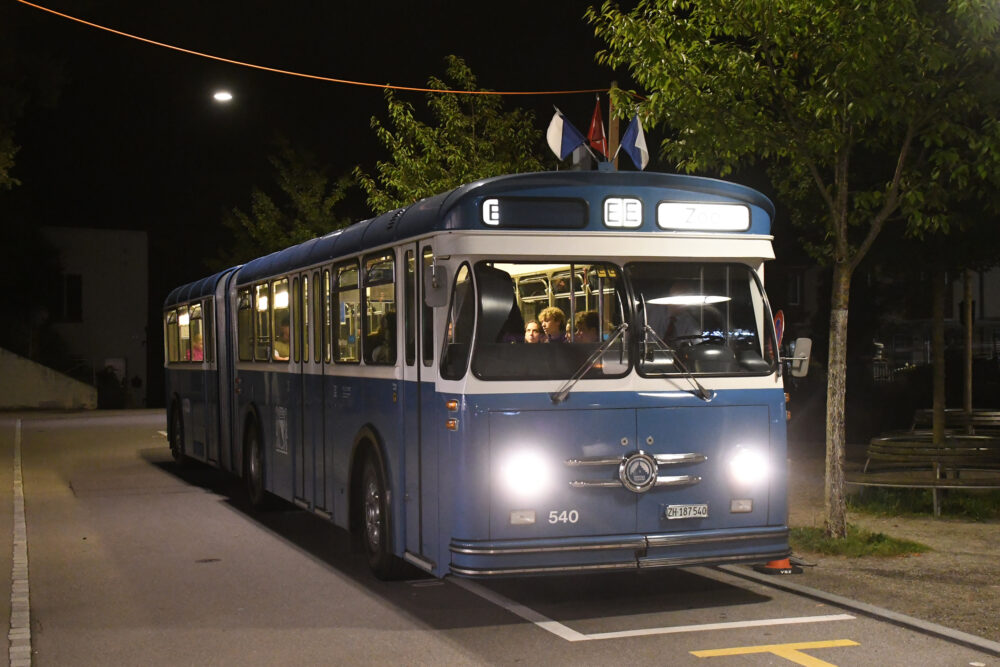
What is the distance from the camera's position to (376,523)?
10219mm

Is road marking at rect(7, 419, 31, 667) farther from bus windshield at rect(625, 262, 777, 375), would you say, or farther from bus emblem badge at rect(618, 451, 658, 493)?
bus windshield at rect(625, 262, 777, 375)

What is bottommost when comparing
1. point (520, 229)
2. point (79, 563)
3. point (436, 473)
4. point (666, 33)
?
point (79, 563)

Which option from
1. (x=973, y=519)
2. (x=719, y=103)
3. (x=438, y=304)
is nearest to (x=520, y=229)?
(x=438, y=304)

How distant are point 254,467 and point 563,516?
24.4 feet

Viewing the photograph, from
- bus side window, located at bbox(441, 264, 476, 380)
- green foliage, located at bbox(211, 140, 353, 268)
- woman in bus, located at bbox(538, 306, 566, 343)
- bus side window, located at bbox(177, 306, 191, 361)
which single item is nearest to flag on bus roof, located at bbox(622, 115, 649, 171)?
woman in bus, located at bbox(538, 306, 566, 343)

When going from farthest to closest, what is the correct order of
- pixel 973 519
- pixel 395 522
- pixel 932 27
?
pixel 973 519 → pixel 932 27 → pixel 395 522

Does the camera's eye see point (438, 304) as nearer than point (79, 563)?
Yes

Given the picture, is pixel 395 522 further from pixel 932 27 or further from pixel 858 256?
pixel 932 27

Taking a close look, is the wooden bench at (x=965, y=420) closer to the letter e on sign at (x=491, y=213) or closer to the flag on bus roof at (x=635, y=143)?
the flag on bus roof at (x=635, y=143)

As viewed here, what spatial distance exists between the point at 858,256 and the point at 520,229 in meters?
4.28

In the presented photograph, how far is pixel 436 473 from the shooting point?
28.7ft

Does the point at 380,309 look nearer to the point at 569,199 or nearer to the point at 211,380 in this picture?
the point at 569,199

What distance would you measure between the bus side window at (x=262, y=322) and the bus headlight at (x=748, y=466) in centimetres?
688

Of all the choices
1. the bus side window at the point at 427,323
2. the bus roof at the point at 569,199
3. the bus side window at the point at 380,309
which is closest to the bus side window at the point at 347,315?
the bus side window at the point at 380,309
